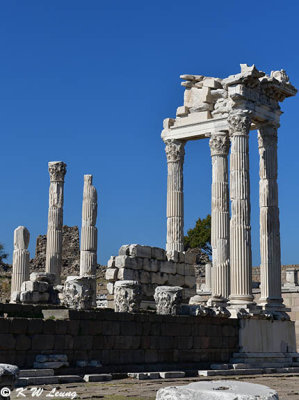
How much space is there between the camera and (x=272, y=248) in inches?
977

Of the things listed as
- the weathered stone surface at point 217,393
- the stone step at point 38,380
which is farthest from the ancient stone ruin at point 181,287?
the weathered stone surface at point 217,393

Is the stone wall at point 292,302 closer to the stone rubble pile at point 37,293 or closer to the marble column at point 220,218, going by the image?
the marble column at point 220,218

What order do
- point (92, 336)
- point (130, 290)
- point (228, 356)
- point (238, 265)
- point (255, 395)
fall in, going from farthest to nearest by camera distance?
point (238, 265) < point (228, 356) < point (130, 290) < point (92, 336) < point (255, 395)

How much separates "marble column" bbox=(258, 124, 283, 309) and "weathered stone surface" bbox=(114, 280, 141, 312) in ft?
22.2

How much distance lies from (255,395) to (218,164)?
20.4 m

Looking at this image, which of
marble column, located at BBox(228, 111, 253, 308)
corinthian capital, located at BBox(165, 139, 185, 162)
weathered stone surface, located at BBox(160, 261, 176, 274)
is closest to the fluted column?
corinthian capital, located at BBox(165, 139, 185, 162)

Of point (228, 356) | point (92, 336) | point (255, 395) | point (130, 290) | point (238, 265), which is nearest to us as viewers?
point (255, 395)

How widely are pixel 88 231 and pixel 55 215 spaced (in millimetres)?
1550

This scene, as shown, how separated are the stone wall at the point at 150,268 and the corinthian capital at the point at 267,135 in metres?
4.94

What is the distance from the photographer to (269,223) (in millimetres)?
24953

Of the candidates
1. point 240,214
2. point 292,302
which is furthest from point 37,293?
point 292,302

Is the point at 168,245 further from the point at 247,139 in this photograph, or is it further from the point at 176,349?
the point at 176,349

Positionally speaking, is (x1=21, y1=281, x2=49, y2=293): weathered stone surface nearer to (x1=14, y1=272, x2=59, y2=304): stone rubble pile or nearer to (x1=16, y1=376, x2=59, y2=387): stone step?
(x1=14, y1=272, x2=59, y2=304): stone rubble pile

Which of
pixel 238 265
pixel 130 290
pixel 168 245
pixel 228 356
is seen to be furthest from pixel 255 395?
pixel 168 245
